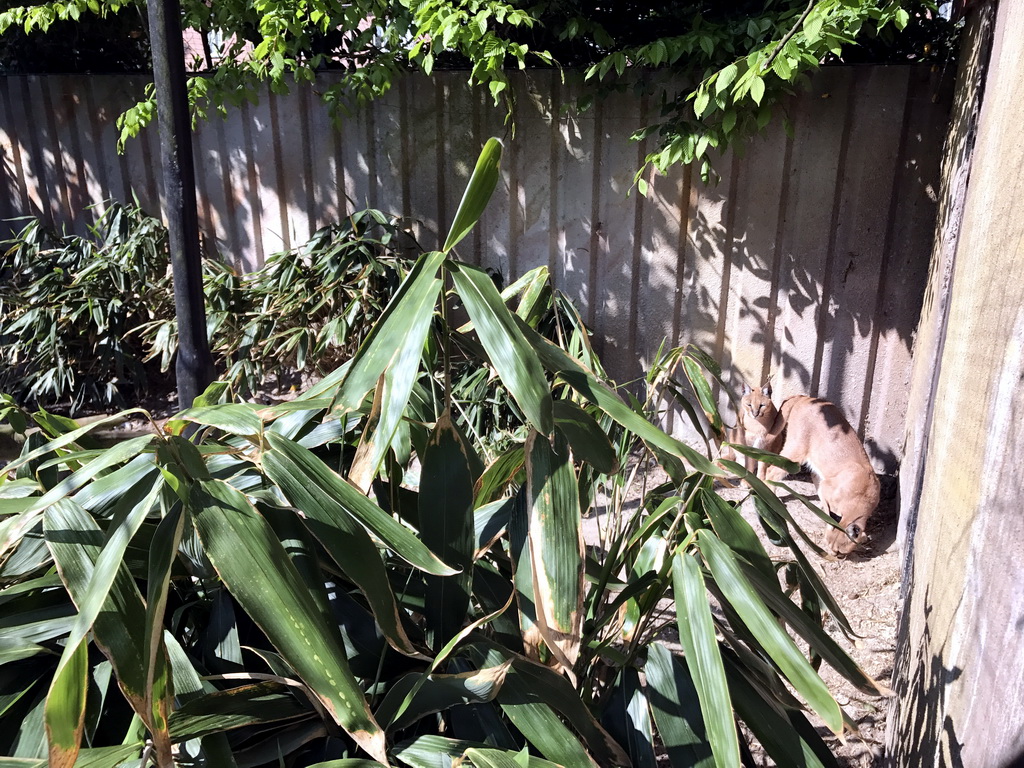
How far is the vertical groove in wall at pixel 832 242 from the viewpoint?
2820 millimetres

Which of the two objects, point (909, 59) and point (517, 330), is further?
point (909, 59)

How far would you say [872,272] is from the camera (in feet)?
9.74

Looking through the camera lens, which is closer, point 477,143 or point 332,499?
point 332,499

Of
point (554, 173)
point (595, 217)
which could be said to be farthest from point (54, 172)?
point (595, 217)

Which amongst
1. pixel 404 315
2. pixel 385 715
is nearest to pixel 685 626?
pixel 385 715

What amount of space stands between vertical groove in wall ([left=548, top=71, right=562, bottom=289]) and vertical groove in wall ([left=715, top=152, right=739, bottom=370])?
705 millimetres

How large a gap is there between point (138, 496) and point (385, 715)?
1.36 ft

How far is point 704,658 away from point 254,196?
352 cm

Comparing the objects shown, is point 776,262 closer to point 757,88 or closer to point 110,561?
point 757,88

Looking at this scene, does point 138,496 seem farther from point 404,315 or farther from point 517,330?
point 517,330

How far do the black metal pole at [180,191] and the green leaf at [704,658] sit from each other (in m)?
1.15

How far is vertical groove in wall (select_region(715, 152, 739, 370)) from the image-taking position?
302 centimetres

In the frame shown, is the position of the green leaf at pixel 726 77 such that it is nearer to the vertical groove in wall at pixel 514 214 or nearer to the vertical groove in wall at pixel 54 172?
the vertical groove in wall at pixel 514 214

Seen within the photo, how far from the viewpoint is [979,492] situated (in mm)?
1087
